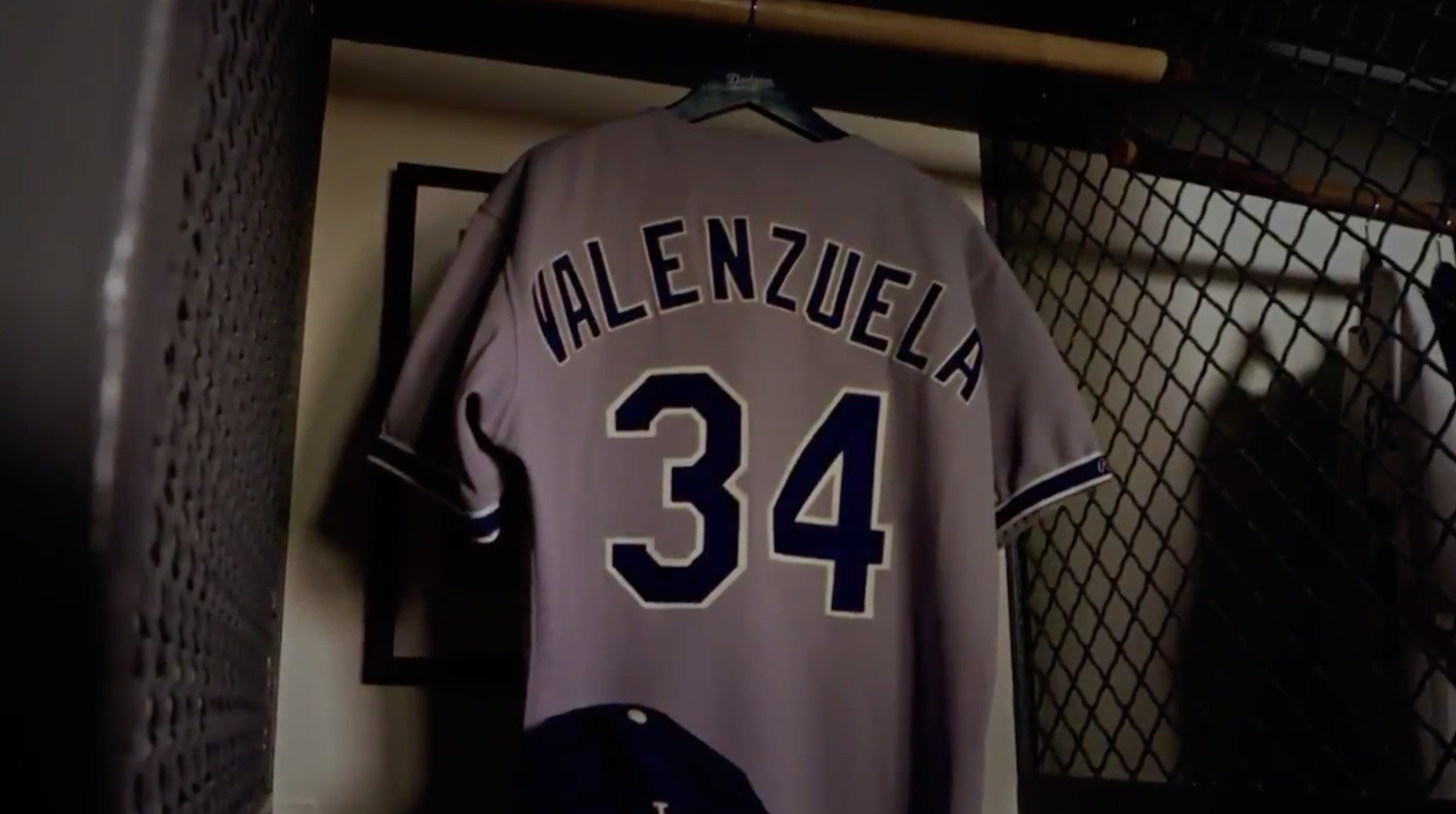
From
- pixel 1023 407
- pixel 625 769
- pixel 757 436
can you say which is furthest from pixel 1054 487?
pixel 625 769

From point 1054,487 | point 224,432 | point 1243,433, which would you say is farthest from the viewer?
point 1243,433

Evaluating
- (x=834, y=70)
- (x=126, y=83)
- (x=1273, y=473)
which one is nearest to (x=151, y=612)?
(x=126, y=83)

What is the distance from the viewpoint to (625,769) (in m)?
0.63

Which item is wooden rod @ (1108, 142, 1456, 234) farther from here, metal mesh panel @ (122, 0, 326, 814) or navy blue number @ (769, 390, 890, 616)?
metal mesh panel @ (122, 0, 326, 814)

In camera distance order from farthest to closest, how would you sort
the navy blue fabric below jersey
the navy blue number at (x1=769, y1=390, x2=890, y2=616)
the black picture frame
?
the black picture frame < the navy blue number at (x1=769, y1=390, x2=890, y2=616) < the navy blue fabric below jersey

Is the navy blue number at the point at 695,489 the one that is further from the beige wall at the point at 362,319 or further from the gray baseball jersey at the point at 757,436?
the beige wall at the point at 362,319

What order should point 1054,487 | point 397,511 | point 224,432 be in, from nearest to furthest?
point 224,432, point 1054,487, point 397,511

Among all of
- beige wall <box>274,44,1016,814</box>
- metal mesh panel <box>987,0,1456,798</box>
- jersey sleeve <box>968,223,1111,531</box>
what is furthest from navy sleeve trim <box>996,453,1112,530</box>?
beige wall <box>274,44,1016,814</box>

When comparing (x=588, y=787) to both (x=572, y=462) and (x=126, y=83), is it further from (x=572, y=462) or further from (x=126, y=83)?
(x=126, y=83)

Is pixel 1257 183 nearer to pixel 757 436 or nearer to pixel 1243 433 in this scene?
pixel 1243 433

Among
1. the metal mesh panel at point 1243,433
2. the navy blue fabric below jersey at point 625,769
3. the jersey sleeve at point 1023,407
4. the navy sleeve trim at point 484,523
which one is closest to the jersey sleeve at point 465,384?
the navy sleeve trim at point 484,523

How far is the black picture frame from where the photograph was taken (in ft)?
2.73

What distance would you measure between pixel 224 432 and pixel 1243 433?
35.5 inches

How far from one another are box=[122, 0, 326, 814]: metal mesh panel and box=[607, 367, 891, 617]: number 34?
21 cm
